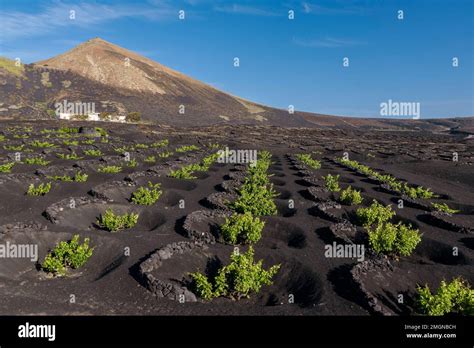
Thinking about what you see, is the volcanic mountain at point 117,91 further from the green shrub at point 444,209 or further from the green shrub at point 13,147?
the green shrub at point 444,209

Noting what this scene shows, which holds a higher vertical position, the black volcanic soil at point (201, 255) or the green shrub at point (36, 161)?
the green shrub at point (36, 161)

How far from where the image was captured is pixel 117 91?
138375 millimetres

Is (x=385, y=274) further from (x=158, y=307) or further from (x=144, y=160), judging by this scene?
(x=144, y=160)

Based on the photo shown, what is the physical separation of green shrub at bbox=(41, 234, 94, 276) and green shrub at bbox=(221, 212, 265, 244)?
489cm

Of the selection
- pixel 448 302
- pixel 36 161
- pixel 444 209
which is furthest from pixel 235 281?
pixel 36 161

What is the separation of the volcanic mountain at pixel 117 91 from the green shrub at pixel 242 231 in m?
97.8

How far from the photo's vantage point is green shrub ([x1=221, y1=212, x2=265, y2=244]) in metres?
14.3

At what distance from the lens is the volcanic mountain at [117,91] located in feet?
384

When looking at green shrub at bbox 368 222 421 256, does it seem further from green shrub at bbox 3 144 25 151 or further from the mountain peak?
the mountain peak

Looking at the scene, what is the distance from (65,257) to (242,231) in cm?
633

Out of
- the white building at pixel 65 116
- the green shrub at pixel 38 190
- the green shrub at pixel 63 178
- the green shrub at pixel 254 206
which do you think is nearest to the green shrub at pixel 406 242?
the green shrub at pixel 254 206

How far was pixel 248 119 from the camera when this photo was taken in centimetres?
16038
